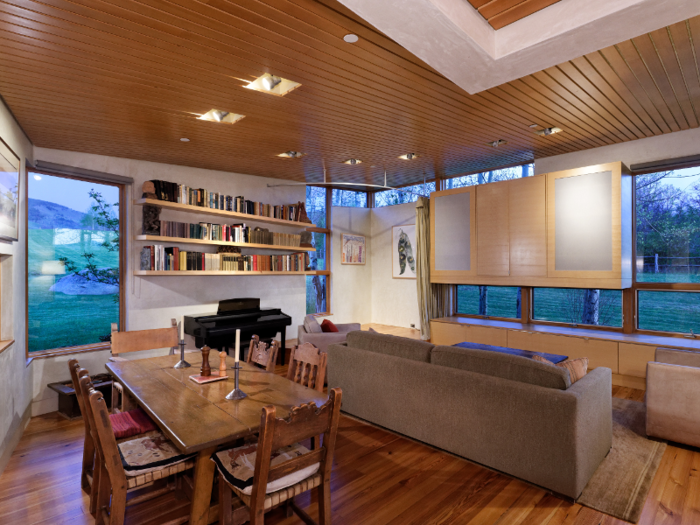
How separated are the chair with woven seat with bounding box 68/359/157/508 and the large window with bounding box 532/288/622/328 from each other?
5.17 meters

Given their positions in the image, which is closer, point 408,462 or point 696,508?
point 696,508

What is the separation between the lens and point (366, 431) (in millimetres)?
3400

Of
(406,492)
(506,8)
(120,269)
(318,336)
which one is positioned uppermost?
(506,8)

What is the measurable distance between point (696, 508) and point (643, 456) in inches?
24.5

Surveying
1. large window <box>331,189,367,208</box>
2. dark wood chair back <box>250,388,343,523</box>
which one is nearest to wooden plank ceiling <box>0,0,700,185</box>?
dark wood chair back <box>250,388,343,523</box>

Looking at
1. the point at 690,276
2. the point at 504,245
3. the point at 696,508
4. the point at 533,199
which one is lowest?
the point at 696,508

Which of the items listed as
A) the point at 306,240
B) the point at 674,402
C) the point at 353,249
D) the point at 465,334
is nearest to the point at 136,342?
the point at 306,240

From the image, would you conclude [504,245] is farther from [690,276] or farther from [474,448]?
[474,448]

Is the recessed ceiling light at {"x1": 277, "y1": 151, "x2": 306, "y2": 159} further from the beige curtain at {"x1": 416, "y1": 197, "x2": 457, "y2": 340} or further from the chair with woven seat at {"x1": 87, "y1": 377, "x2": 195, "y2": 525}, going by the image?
the chair with woven seat at {"x1": 87, "y1": 377, "x2": 195, "y2": 525}

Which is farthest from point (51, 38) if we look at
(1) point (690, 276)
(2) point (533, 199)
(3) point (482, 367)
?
(1) point (690, 276)

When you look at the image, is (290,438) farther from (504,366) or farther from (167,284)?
(167,284)

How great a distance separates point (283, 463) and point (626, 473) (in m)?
2.39

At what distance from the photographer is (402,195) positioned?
7617 mm

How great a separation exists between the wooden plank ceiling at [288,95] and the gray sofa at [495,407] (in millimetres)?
2083
